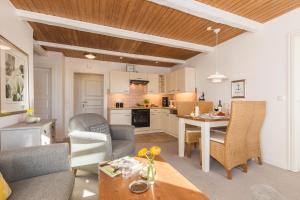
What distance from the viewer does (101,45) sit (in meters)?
3.92

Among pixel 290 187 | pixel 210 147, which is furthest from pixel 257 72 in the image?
pixel 290 187

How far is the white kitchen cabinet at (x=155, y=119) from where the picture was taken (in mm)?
5410

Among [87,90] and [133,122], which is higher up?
[87,90]

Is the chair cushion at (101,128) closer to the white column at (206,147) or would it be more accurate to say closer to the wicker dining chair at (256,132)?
the white column at (206,147)

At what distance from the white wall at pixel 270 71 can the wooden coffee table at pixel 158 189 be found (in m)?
2.36

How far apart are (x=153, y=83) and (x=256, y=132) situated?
3749 millimetres

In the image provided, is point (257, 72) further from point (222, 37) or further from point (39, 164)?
point (39, 164)

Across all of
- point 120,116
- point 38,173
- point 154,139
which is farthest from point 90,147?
point 120,116

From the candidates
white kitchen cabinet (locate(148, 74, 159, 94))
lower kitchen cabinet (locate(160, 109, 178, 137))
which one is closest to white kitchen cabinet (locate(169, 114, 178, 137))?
lower kitchen cabinet (locate(160, 109, 178, 137))

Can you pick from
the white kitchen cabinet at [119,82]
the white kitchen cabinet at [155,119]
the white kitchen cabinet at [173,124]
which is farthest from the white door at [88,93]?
the white kitchen cabinet at [173,124]

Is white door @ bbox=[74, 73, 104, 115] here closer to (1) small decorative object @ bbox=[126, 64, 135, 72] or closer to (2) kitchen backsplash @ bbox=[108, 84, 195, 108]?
(2) kitchen backsplash @ bbox=[108, 84, 195, 108]

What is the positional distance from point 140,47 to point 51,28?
202 centimetres

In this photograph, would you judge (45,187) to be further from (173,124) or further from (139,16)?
(173,124)

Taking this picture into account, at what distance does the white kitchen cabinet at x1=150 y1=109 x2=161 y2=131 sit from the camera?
17.7ft
